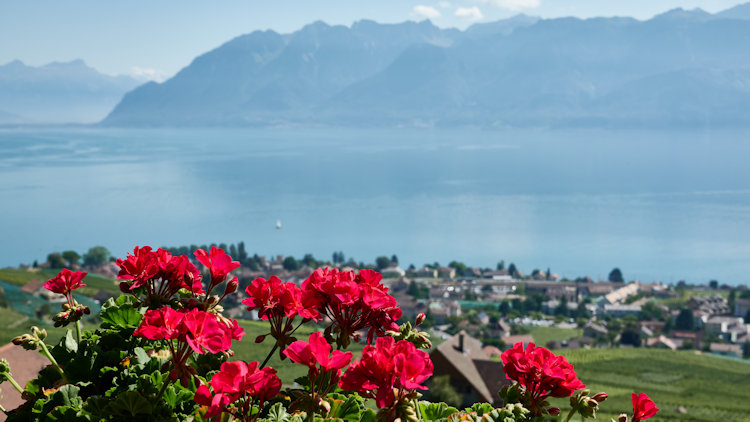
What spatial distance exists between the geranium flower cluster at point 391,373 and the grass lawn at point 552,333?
3734 centimetres

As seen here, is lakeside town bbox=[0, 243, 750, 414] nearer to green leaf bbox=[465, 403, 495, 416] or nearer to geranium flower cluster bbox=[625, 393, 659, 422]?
green leaf bbox=[465, 403, 495, 416]

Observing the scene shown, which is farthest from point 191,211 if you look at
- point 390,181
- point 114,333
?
point 114,333

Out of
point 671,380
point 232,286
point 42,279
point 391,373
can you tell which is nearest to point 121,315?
point 232,286

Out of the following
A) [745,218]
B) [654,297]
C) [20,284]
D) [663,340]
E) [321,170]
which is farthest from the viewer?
[321,170]

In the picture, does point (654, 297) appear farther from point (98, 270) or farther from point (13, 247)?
point (13, 247)

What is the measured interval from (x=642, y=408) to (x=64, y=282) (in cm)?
102

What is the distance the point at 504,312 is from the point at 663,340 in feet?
35.7

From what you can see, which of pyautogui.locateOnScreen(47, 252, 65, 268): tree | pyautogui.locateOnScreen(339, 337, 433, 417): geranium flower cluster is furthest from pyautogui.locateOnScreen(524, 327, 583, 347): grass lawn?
pyautogui.locateOnScreen(339, 337, 433, 417): geranium flower cluster

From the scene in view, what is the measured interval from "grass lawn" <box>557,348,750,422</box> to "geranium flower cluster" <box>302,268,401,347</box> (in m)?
22.3

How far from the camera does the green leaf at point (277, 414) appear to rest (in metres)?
1.02

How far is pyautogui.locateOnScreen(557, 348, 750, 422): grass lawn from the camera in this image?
23.6 m

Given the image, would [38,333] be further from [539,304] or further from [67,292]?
[539,304]

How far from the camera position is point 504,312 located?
4544 cm

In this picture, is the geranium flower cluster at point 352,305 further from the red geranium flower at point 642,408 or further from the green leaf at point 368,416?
the red geranium flower at point 642,408
